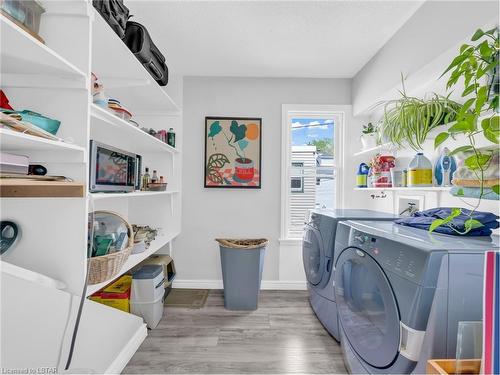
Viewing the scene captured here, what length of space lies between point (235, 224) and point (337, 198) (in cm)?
119

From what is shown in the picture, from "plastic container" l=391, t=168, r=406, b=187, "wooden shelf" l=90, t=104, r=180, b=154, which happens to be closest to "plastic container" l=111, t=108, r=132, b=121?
"wooden shelf" l=90, t=104, r=180, b=154

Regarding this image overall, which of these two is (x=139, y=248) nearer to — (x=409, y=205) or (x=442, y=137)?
(x=442, y=137)

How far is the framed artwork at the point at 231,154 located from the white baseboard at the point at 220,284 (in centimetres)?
106

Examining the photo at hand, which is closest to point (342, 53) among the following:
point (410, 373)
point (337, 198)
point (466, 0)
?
point (466, 0)

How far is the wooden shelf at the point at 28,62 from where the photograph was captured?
0.87m

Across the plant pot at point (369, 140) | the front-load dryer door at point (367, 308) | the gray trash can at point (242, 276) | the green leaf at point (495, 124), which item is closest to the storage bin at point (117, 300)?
the gray trash can at point (242, 276)

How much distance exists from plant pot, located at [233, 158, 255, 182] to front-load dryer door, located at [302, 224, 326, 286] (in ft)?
2.86

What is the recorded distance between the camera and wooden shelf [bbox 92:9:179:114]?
4.50 ft

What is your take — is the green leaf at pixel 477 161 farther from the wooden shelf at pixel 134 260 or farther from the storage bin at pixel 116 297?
the storage bin at pixel 116 297

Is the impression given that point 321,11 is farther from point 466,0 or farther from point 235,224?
point 235,224

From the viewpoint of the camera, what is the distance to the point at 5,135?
0.80m

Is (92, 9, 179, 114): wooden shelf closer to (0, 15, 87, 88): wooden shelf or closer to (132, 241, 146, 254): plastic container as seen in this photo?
(0, 15, 87, 88): wooden shelf

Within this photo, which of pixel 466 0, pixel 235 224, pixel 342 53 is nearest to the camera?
pixel 466 0

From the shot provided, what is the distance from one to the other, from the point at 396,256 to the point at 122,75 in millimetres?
2010
